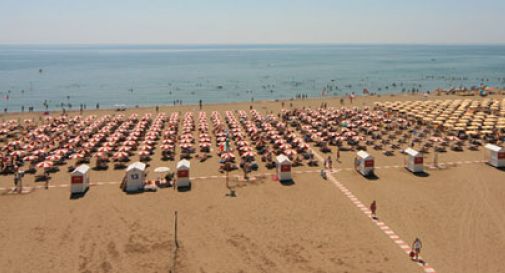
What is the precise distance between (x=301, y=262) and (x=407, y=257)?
13.6 feet

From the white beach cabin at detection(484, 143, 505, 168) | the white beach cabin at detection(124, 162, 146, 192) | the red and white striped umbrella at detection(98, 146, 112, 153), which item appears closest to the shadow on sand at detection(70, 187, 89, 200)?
the white beach cabin at detection(124, 162, 146, 192)

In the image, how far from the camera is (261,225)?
18000 mm

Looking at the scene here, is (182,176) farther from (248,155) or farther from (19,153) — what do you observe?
(19,153)

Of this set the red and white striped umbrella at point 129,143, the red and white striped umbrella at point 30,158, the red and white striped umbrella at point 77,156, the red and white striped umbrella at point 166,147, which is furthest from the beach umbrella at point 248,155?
the red and white striped umbrella at point 30,158

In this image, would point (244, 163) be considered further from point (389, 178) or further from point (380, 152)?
point (380, 152)

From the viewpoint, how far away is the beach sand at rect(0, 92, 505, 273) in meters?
14.9

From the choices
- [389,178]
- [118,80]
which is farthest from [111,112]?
[118,80]

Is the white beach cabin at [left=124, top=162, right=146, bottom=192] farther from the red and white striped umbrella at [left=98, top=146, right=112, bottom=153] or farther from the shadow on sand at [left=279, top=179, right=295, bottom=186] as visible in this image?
the shadow on sand at [left=279, top=179, right=295, bottom=186]

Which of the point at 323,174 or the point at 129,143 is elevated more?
the point at 129,143

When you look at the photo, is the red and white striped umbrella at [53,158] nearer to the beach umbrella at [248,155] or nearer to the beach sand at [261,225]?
the beach sand at [261,225]

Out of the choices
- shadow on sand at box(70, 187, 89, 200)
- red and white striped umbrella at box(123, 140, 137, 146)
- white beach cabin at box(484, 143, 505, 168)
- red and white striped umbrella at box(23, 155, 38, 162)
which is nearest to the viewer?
shadow on sand at box(70, 187, 89, 200)

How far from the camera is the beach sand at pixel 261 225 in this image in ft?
48.7

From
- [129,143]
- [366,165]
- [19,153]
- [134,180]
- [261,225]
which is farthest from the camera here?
[129,143]

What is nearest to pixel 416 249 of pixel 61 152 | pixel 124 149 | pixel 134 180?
pixel 134 180
